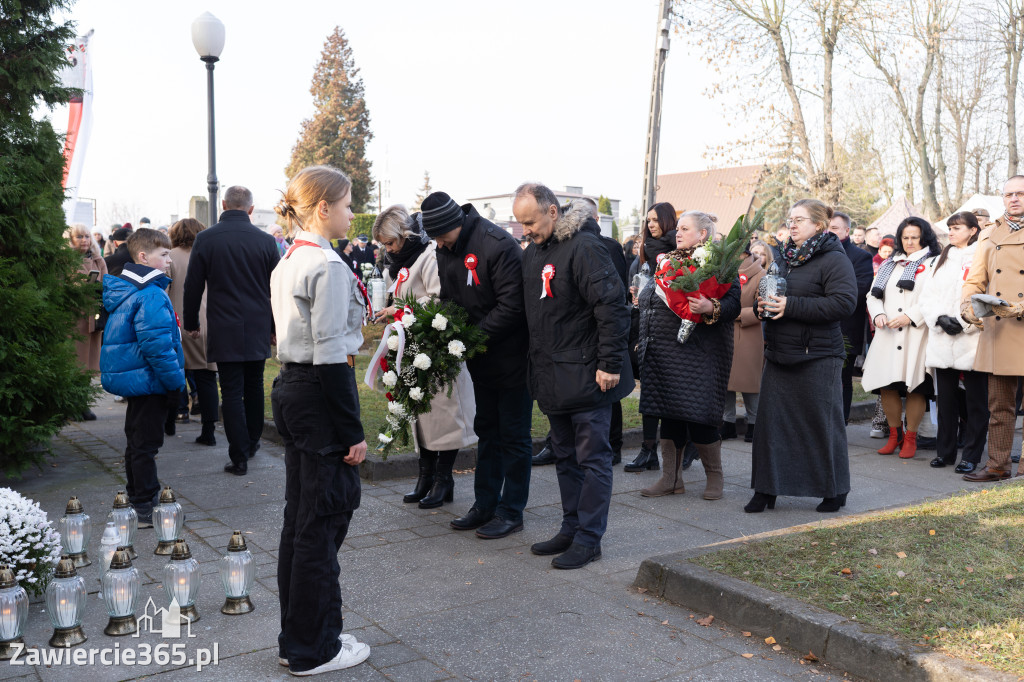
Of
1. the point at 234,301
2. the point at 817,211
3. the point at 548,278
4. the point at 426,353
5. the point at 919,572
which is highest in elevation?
the point at 817,211

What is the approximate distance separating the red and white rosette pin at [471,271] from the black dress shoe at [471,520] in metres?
1.51

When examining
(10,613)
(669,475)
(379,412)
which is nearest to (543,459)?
(669,475)

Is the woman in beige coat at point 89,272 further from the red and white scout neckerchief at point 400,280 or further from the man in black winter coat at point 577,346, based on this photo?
the man in black winter coat at point 577,346

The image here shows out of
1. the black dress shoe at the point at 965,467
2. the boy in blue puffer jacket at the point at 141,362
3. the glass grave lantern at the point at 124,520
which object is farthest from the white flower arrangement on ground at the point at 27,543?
the black dress shoe at the point at 965,467

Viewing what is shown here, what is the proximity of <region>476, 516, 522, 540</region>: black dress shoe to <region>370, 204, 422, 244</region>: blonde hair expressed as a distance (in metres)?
2.10

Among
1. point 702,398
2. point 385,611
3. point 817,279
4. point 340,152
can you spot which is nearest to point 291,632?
point 385,611

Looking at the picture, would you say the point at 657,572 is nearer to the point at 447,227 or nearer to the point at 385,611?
the point at 385,611

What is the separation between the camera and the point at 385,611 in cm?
445

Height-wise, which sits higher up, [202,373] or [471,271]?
[471,271]

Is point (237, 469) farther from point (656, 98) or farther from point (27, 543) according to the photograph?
point (656, 98)

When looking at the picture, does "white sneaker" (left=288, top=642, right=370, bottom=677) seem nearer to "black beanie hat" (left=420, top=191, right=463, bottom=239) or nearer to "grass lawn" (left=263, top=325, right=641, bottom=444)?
"black beanie hat" (left=420, top=191, right=463, bottom=239)

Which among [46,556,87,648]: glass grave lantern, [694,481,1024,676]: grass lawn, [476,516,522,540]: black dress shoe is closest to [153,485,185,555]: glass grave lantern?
[46,556,87,648]: glass grave lantern

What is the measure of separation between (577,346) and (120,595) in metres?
2.76

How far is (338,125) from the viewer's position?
67.3 metres
